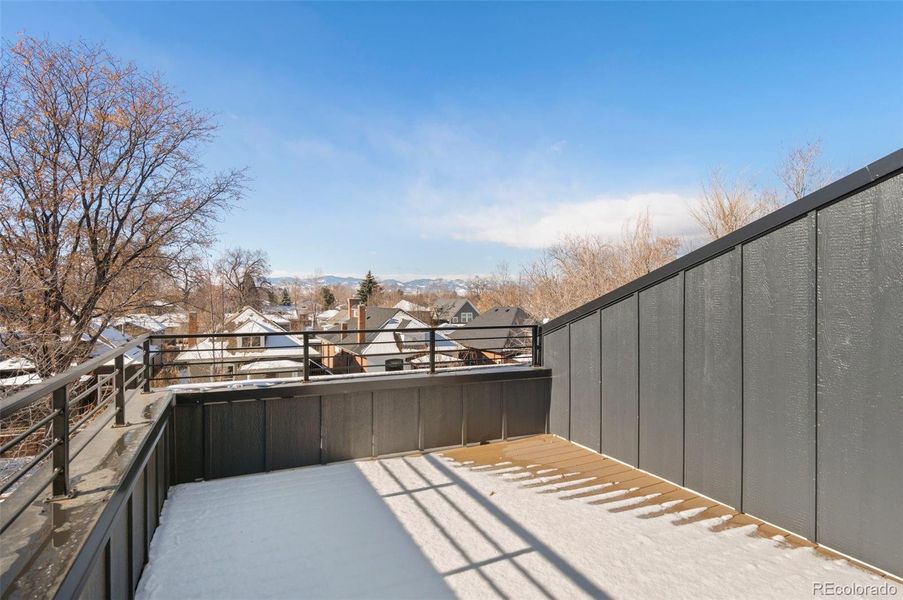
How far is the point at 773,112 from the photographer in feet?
30.9

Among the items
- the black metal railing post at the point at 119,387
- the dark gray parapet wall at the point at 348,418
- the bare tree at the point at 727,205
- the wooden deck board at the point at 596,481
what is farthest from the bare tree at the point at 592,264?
the black metal railing post at the point at 119,387

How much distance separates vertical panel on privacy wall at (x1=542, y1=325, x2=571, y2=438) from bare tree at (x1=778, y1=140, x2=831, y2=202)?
Answer: 357 inches

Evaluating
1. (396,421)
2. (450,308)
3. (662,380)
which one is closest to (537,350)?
(662,380)

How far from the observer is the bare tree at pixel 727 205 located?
35.8 ft

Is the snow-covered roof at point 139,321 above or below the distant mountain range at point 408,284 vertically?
below

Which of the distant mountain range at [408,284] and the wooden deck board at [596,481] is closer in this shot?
the wooden deck board at [596,481]

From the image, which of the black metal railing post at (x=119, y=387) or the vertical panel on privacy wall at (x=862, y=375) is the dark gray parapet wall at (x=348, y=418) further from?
the vertical panel on privacy wall at (x=862, y=375)

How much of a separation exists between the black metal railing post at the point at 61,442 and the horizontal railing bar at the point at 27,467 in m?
0.03

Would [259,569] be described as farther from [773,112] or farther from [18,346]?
[773,112]

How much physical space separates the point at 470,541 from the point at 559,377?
3.03m

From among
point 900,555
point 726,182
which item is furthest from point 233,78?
point 726,182

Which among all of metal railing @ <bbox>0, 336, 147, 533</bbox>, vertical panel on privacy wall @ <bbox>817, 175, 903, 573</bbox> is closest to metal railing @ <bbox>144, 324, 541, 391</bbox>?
metal railing @ <bbox>0, 336, 147, 533</bbox>

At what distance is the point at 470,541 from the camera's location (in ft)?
10.2

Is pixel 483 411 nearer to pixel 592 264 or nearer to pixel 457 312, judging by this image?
pixel 592 264
